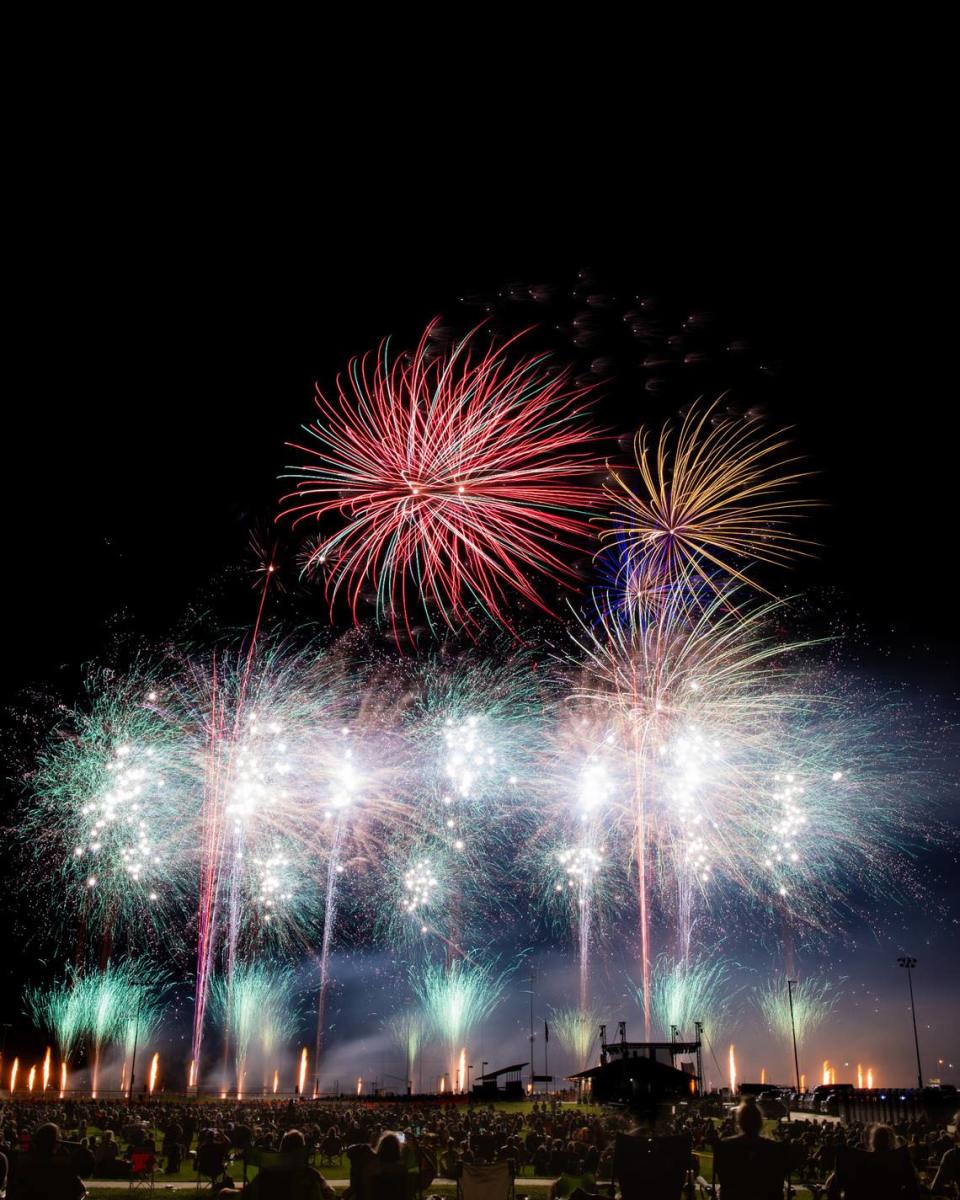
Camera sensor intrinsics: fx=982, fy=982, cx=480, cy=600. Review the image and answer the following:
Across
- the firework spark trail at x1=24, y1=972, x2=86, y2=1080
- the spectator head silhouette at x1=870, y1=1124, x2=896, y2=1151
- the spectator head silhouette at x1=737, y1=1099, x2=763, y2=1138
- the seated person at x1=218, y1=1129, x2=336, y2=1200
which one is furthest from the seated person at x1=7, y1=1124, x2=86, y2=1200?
the firework spark trail at x1=24, y1=972, x2=86, y2=1080

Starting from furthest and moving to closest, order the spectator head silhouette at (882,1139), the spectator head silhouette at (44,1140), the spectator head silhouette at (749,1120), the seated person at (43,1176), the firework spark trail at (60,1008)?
the firework spark trail at (60,1008) < the spectator head silhouette at (44,1140) < the seated person at (43,1176) < the spectator head silhouette at (882,1139) < the spectator head silhouette at (749,1120)

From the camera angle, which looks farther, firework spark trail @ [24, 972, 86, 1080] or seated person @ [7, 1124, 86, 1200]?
firework spark trail @ [24, 972, 86, 1080]

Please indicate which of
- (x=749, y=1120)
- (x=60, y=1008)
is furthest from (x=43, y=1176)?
(x=60, y=1008)

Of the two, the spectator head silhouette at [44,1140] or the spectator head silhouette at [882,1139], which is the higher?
the spectator head silhouette at [882,1139]

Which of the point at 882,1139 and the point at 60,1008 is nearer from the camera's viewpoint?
the point at 882,1139

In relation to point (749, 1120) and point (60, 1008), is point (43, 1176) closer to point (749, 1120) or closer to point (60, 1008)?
point (749, 1120)

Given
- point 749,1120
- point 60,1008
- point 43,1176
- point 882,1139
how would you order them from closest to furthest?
point 749,1120, point 882,1139, point 43,1176, point 60,1008

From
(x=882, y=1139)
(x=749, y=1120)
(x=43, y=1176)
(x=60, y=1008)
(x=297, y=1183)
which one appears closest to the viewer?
(x=749, y=1120)

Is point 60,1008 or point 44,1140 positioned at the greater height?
point 44,1140

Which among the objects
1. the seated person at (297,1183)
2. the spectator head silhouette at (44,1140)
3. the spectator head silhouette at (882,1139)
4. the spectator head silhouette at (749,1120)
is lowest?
the seated person at (297,1183)

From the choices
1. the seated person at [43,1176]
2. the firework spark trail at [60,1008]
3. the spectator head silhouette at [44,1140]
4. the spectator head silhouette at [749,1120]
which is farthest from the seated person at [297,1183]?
the firework spark trail at [60,1008]

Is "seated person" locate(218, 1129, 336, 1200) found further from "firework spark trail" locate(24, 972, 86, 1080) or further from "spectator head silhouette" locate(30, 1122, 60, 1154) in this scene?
"firework spark trail" locate(24, 972, 86, 1080)

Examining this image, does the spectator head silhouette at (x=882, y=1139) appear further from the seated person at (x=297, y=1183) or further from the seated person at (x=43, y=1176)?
the seated person at (x=43, y=1176)

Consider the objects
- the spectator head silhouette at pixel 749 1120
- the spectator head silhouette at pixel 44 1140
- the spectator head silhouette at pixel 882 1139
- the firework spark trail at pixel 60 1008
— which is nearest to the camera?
the spectator head silhouette at pixel 749 1120
